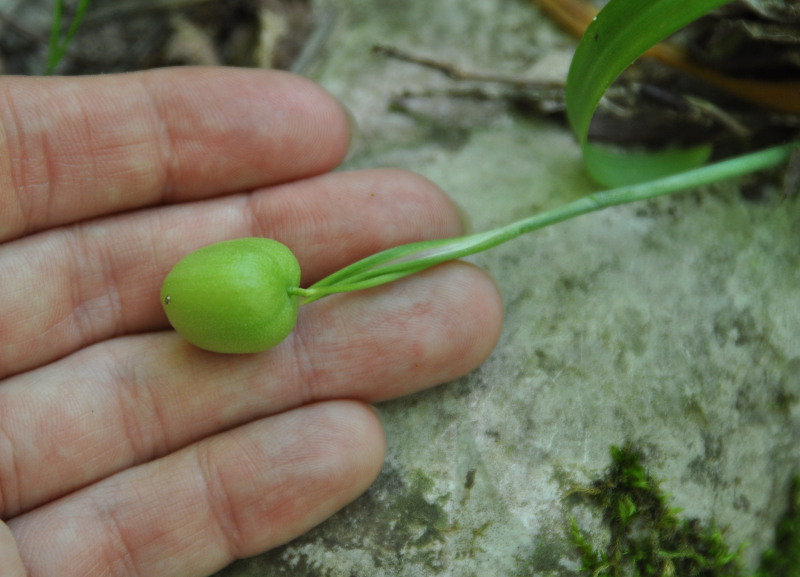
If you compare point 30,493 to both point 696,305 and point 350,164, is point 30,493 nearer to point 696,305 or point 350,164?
point 350,164

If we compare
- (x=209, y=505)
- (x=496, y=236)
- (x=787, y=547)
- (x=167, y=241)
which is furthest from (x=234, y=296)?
(x=787, y=547)

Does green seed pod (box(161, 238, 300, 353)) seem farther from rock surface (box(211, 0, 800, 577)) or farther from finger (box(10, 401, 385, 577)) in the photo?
rock surface (box(211, 0, 800, 577))

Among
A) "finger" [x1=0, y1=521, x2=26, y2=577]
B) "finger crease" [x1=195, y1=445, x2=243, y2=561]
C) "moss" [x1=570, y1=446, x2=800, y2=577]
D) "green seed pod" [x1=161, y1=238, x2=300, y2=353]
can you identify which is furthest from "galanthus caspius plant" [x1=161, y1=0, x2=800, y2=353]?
"moss" [x1=570, y1=446, x2=800, y2=577]

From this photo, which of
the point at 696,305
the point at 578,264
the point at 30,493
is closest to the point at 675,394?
the point at 696,305

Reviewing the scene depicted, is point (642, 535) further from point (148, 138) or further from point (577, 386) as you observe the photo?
point (148, 138)

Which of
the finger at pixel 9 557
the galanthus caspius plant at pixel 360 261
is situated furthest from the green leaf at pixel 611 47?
the finger at pixel 9 557

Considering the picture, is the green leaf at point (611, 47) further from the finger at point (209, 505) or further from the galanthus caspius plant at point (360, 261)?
the finger at point (209, 505)

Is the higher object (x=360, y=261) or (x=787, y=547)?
(x=360, y=261)
